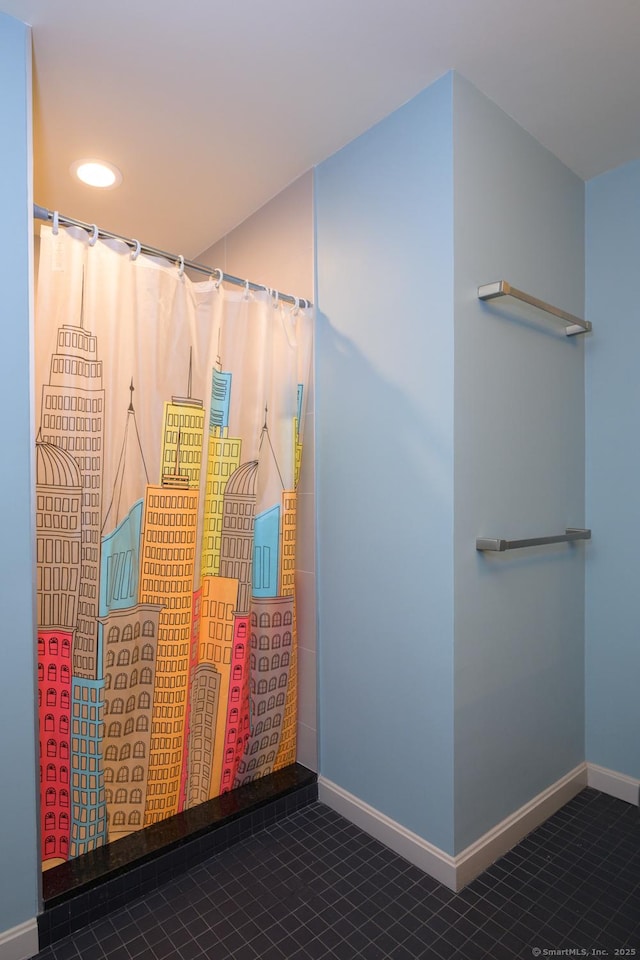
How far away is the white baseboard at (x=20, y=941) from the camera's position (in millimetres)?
1202

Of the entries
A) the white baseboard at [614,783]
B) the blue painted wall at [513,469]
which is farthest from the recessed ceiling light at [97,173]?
the white baseboard at [614,783]

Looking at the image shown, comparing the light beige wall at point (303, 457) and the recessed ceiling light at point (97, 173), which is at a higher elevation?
the recessed ceiling light at point (97, 173)

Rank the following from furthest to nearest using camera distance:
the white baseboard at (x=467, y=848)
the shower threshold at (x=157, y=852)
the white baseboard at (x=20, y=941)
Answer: the white baseboard at (x=467, y=848) → the shower threshold at (x=157, y=852) → the white baseboard at (x=20, y=941)

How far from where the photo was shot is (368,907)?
1373 mm

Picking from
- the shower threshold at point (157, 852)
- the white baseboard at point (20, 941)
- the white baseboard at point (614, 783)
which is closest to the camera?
the white baseboard at point (20, 941)

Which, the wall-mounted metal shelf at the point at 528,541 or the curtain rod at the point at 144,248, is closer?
the curtain rod at the point at 144,248

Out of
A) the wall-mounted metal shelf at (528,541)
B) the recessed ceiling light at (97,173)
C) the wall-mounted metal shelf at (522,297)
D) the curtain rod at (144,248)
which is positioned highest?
the recessed ceiling light at (97,173)

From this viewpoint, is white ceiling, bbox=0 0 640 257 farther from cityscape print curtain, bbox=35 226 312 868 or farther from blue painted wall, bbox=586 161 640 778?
cityscape print curtain, bbox=35 226 312 868

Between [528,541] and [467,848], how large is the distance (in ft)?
2.85

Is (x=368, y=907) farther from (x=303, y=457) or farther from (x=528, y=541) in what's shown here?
(x=303, y=457)

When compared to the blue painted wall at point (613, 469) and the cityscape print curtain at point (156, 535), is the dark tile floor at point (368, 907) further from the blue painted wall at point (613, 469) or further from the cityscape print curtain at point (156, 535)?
the blue painted wall at point (613, 469)

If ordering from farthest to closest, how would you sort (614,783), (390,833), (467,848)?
1. (614,783)
2. (390,833)
3. (467,848)

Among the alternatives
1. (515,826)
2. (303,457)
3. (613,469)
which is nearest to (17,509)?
(303,457)

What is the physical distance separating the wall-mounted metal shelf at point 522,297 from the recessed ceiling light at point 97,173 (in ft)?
4.47
